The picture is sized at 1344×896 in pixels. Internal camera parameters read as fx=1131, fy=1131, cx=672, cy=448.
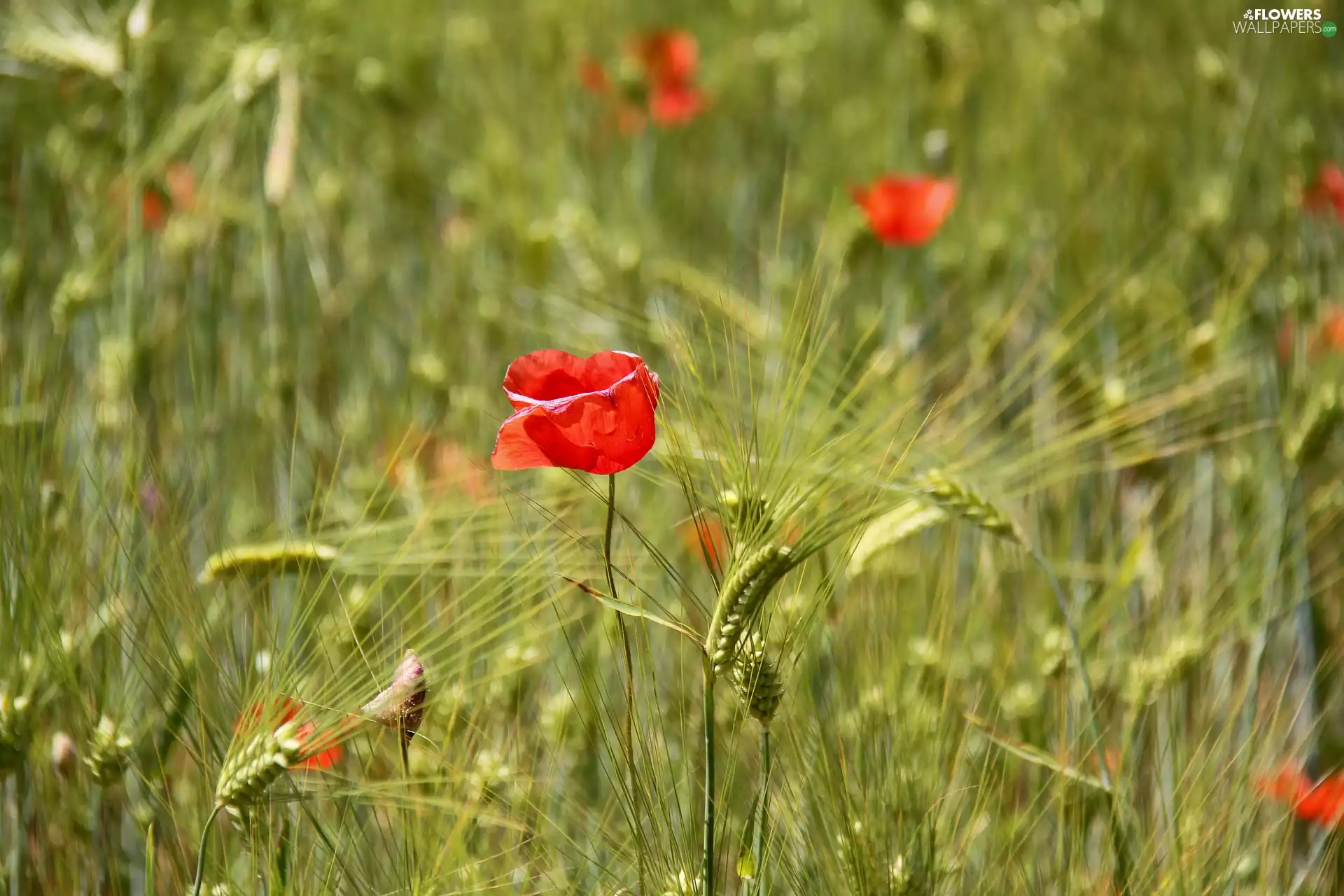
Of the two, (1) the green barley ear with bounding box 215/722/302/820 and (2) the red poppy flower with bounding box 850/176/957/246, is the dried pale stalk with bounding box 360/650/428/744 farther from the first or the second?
(2) the red poppy flower with bounding box 850/176/957/246

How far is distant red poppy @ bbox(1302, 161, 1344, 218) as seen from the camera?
53.3 inches

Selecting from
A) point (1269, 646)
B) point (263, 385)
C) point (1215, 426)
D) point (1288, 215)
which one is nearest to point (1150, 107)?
point (1288, 215)

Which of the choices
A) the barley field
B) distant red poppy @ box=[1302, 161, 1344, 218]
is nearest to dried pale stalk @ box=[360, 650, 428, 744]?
the barley field

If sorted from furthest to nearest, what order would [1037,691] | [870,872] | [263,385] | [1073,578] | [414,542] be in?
[263,385] → [1073,578] → [1037,691] → [414,542] → [870,872]

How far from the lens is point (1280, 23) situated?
1624 mm

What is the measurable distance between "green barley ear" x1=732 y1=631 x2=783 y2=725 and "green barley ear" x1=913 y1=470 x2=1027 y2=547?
8.3 inches

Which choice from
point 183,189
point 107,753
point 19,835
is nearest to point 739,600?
point 107,753

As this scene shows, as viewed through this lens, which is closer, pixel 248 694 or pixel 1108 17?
pixel 248 694

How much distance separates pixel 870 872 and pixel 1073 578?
646mm

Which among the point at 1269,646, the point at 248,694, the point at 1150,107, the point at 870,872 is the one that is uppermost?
the point at 1150,107

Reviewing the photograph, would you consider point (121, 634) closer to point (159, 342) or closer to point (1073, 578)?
point (159, 342)

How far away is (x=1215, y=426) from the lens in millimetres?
1354

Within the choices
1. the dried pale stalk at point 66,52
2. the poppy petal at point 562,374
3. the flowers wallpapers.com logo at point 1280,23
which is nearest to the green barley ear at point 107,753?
the poppy petal at point 562,374

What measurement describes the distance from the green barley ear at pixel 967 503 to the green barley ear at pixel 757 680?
8.3 inches
